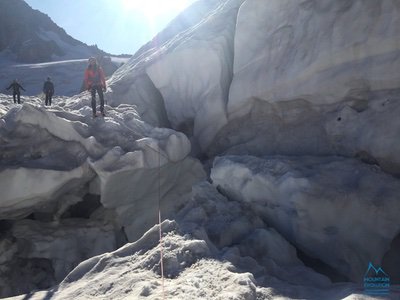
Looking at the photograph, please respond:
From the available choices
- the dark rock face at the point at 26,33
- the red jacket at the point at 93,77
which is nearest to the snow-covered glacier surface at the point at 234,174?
the red jacket at the point at 93,77

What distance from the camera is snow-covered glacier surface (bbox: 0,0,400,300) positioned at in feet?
14.2

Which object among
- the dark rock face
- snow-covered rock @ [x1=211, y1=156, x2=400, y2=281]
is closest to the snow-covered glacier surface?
snow-covered rock @ [x1=211, y1=156, x2=400, y2=281]

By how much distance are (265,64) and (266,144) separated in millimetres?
1755

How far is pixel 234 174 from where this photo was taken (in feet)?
22.4

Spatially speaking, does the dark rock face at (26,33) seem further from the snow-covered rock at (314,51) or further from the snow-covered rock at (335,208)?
the snow-covered rock at (335,208)

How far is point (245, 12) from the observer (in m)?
8.70

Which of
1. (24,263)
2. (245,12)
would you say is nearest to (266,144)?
(245,12)

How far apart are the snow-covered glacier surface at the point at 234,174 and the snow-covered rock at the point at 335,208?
0.02 m

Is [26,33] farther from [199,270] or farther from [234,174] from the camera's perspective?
[199,270]

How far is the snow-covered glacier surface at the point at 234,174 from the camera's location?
14.2 feet

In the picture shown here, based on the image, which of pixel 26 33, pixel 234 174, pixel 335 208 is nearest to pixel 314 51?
pixel 234 174

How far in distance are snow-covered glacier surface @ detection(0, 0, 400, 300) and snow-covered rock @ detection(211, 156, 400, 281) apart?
20 millimetres

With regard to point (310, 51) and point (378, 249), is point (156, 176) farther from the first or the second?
point (378, 249)

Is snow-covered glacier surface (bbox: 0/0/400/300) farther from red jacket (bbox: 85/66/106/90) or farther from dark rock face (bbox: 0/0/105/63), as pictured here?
dark rock face (bbox: 0/0/105/63)
